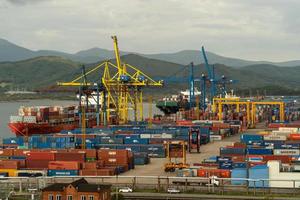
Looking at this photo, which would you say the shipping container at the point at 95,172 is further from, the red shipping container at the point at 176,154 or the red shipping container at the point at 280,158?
the red shipping container at the point at 280,158

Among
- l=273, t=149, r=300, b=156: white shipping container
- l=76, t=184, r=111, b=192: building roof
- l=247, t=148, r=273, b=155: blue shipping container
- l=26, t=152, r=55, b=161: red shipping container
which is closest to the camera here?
l=76, t=184, r=111, b=192: building roof

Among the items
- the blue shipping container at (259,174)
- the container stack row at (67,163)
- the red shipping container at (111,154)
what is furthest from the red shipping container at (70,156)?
the blue shipping container at (259,174)

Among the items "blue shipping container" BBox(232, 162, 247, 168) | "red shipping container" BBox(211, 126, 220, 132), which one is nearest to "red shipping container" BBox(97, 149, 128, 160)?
"blue shipping container" BBox(232, 162, 247, 168)

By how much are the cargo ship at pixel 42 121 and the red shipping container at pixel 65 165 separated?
98.1 feet

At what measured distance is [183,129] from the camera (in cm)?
5400

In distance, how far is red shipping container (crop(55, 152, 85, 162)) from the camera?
38.3m

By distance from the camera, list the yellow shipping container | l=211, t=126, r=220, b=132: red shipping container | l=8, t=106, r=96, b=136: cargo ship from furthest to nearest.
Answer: l=8, t=106, r=96, b=136: cargo ship, l=211, t=126, r=220, b=132: red shipping container, the yellow shipping container

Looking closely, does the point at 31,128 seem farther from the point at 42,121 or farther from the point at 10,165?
the point at 10,165

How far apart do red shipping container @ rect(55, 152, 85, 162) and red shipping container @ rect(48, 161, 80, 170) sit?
185cm

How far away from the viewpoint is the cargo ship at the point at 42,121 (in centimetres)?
6638

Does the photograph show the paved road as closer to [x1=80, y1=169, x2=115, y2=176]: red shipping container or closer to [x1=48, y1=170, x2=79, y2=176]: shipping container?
[x1=80, y1=169, x2=115, y2=176]: red shipping container

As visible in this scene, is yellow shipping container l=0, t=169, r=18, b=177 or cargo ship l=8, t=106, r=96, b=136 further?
cargo ship l=8, t=106, r=96, b=136

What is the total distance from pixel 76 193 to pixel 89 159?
1261 centimetres

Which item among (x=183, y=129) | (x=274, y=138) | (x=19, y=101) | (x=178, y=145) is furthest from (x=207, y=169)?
(x=19, y=101)
